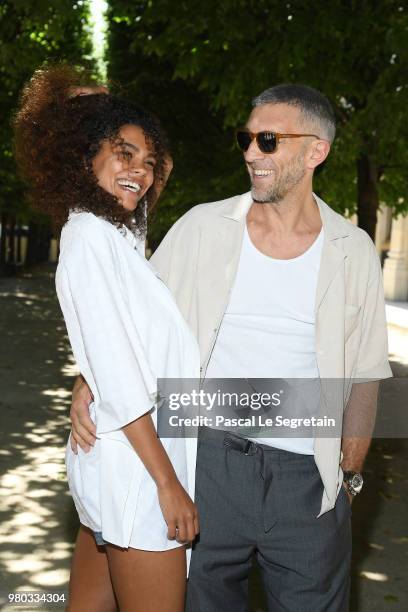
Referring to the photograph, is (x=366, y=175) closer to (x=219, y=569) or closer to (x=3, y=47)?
(x=3, y=47)

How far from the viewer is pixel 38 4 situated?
8688 mm

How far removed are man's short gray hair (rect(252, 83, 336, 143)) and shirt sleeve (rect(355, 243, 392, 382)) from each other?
1.49 feet

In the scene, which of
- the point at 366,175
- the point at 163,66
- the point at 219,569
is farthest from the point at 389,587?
the point at 163,66

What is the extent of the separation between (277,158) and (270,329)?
592 mm

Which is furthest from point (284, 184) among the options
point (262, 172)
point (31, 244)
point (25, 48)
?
point (31, 244)

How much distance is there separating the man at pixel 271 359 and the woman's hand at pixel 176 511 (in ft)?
1.77

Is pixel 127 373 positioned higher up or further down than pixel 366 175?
further down

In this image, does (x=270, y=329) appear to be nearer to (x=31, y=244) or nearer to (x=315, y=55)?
(x=315, y=55)

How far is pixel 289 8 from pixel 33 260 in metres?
36.9

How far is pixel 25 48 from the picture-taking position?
1625 cm

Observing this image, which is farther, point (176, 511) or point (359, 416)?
point (359, 416)

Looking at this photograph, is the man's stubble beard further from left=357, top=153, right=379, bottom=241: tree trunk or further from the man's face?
left=357, top=153, right=379, bottom=241: tree trunk

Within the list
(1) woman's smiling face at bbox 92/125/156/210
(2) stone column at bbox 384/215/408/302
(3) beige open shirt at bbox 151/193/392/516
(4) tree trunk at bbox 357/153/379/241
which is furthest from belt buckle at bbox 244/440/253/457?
(2) stone column at bbox 384/215/408/302

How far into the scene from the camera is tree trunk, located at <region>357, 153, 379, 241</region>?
40.8ft
